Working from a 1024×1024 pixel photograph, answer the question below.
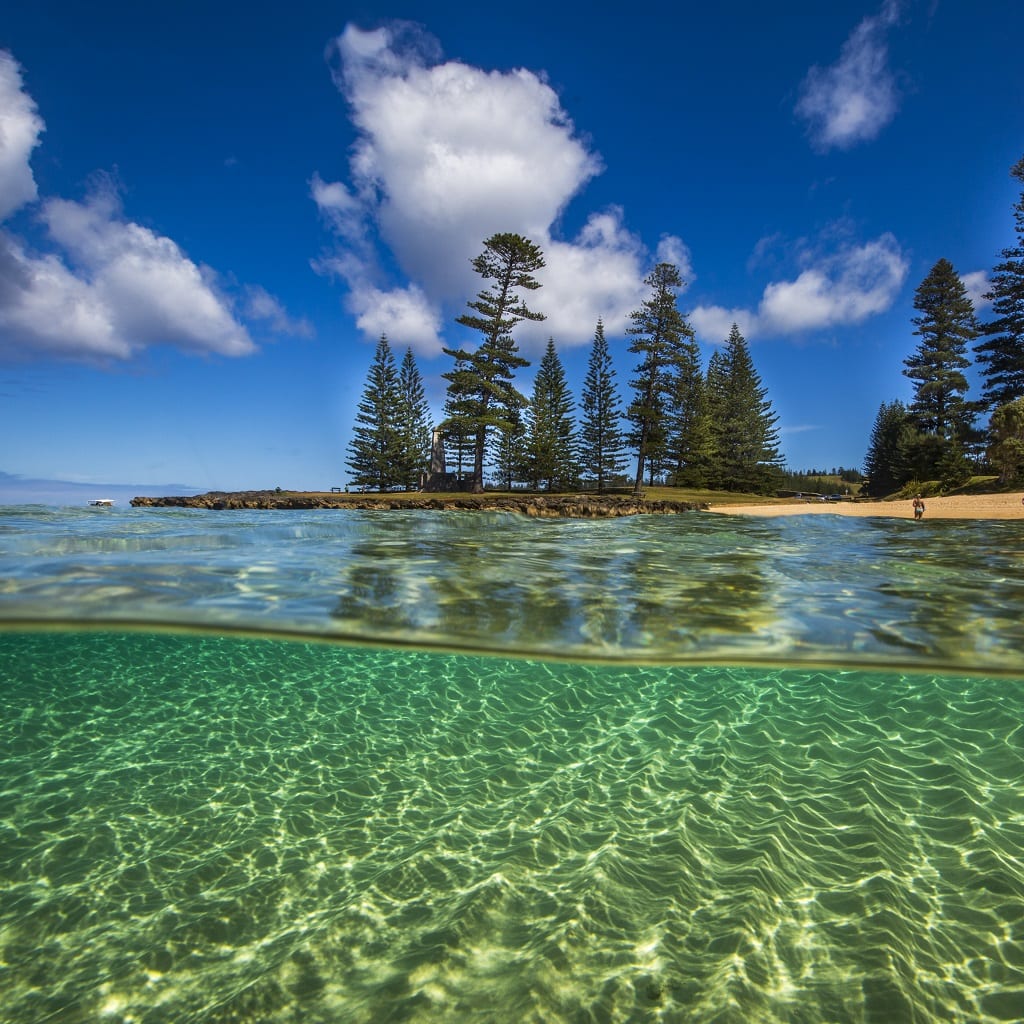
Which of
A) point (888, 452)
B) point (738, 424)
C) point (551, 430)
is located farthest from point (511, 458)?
point (888, 452)

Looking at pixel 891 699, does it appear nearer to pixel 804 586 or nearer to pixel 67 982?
pixel 804 586

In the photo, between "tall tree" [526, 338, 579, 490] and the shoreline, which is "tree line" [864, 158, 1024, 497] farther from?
"tall tree" [526, 338, 579, 490]

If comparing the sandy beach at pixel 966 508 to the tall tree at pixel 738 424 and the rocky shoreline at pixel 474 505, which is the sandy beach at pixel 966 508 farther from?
the tall tree at pixel 738 424

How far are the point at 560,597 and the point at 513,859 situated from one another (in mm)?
4061

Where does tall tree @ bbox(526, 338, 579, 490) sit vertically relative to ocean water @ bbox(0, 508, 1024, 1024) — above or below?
above

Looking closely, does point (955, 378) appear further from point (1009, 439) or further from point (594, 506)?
point (594, 506)

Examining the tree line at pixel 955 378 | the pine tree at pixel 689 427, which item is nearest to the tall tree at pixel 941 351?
the tree line at pixel 955 378

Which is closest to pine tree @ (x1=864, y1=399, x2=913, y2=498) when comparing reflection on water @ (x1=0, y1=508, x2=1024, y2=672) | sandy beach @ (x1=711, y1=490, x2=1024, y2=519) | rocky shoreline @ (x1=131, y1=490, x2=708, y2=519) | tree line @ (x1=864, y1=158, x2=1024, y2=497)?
tree line @ (x1=864, y1=158, x2=1024, y2=497)

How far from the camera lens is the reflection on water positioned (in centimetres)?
608

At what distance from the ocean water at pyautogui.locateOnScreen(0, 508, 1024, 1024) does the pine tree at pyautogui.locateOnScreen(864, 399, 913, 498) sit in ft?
157

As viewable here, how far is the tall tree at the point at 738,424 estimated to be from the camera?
5488 cm

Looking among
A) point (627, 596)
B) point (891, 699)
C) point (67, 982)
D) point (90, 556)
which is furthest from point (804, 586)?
point (90, 556)

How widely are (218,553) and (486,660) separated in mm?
5445

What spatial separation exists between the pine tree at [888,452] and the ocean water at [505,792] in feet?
157
